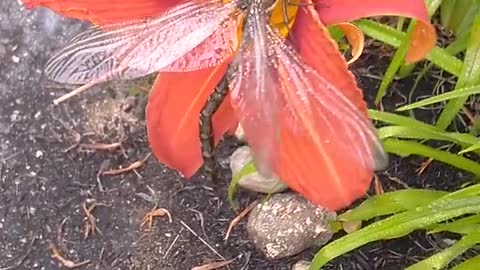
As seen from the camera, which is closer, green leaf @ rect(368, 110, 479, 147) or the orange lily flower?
the orange lily flower

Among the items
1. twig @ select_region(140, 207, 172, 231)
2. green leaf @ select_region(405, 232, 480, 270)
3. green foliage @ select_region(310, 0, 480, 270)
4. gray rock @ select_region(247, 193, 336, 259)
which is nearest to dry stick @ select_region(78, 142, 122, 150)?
twig @ select_region(140, 207, 172, 231)

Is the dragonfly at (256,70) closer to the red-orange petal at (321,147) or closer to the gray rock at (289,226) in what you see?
the red-orange petal at (321,147)

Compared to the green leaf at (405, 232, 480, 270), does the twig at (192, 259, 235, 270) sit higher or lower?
lower

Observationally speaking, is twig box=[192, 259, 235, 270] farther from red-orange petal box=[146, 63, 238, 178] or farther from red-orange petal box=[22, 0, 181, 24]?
red-orange petal box=[22, 0, 181, 24]

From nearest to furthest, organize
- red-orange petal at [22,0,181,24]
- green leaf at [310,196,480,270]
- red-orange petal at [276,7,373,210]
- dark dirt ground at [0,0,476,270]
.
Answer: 1. red-orange petal at [276,7,373,210]
2. red-orange petal at [22,0,181,24]
3. green leaf at [310,196,480,270]
4. dark dirt ground at [0,0,476,270]

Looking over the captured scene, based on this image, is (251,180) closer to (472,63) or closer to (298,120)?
(472,63)

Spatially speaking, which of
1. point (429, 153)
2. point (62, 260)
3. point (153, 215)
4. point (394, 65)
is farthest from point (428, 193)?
point (62, 260)

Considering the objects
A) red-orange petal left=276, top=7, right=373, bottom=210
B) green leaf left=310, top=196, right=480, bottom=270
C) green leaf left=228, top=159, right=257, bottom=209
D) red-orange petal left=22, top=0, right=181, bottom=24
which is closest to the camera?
red-orange petal left=276, top=7, right=373, bottom=210
